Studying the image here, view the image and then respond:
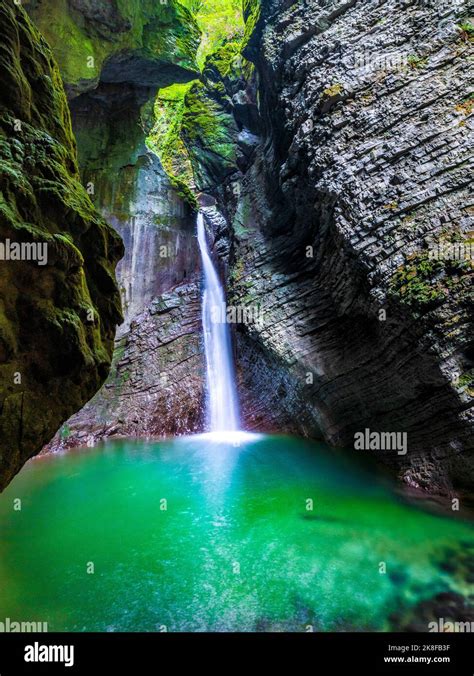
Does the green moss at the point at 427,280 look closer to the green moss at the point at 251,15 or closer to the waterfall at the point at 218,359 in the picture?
the waterfall at the point at 218,359

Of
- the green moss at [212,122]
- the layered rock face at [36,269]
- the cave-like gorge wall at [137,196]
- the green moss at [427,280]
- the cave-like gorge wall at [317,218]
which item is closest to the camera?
the layered rock face at [36,269]

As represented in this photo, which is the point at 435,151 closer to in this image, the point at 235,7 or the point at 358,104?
the point at 358,104

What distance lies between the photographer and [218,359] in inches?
715

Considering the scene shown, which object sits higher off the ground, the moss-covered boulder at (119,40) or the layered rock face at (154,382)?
the moss-covered boulder at (119,40)

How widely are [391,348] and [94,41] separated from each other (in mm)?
13565

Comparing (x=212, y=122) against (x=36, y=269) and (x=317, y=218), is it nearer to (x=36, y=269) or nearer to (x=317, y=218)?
(x=317, y=218)

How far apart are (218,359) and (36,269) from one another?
13831mm

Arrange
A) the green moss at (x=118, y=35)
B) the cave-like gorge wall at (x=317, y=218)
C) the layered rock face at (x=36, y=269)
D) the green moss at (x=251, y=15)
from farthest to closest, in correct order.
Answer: the green moss at (x=251, y=15) < the green moss at (x=118, y=35) < the cave-like gorge wall at (x=317, y=218) < the layered rock face at (x=36, y=269)

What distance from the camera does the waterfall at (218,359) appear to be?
17.1 meters

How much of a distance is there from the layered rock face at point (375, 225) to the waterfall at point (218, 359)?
13.8 feet
